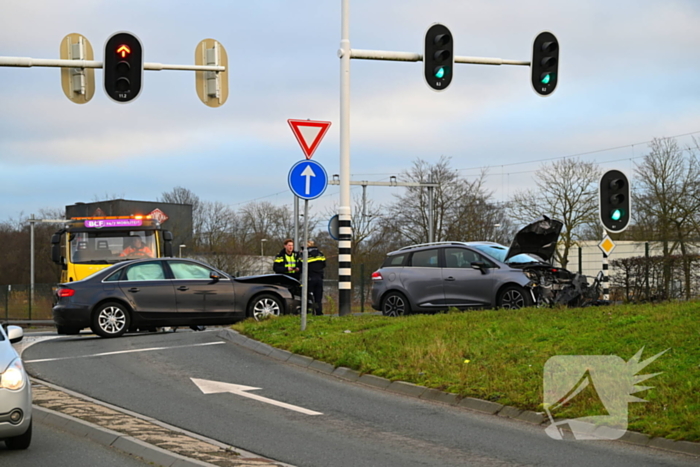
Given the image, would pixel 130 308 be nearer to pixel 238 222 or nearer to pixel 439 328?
pixel 439 328

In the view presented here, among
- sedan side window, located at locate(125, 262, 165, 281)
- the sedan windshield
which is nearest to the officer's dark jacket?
sedan side window, located at locate(125, 262, 165, 281)

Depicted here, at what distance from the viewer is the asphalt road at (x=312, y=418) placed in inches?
277

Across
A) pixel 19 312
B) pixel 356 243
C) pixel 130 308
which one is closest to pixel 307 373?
pixel 130 308

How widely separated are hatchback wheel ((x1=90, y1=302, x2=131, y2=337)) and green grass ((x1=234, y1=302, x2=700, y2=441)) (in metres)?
3.25

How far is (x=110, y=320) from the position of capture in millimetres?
17078

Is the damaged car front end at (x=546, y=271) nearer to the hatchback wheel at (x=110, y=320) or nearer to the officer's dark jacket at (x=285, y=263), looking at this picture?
the officer's dark jacket at (x=285, y=263)

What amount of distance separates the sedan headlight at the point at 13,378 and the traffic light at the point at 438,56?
10.6 m

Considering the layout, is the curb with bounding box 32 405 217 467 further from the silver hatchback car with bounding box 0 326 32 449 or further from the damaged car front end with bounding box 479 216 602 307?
the damaged car front end with bounding box 479 216 602 307

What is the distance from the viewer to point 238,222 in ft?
275

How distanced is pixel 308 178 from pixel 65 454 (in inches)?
295

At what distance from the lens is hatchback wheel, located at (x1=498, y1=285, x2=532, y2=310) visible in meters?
17.5

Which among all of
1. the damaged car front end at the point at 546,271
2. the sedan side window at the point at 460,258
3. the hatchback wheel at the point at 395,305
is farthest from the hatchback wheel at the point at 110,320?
the damaged car front end at the point at 546,271

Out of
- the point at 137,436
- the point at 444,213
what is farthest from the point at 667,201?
the point at 137,436

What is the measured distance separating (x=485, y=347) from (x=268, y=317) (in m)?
6.81
